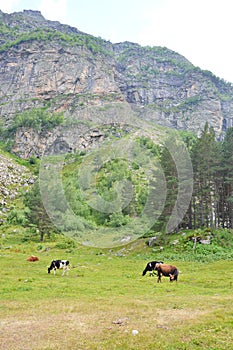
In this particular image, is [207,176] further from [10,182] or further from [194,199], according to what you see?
[10,182]

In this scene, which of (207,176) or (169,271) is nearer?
(169,271)

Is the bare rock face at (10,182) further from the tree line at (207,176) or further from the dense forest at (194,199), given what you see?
the tree line at (207,176)

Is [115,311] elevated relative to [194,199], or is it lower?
lower

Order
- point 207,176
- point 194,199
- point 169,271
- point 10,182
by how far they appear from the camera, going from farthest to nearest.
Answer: point 10,182
point 194,199
point 207,176
point 169,271

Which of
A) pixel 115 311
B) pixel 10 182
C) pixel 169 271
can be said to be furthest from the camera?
pixel 10 182

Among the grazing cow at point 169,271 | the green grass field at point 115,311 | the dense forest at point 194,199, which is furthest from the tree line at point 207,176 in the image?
the grazing cow at point 169,271

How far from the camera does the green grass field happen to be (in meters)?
10.7

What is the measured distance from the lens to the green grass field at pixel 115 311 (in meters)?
10.7

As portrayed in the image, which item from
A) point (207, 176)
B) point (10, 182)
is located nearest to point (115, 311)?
point (207, 176)

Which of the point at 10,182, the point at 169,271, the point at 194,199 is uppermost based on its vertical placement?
the point at 10,182

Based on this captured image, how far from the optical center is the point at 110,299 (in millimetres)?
17609

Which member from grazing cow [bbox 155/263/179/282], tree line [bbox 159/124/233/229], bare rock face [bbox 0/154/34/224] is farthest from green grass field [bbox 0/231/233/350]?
bare rock face [bbox 0/154/34/224]

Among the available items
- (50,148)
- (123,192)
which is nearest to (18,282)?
(123,192)

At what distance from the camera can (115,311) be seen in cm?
1463
